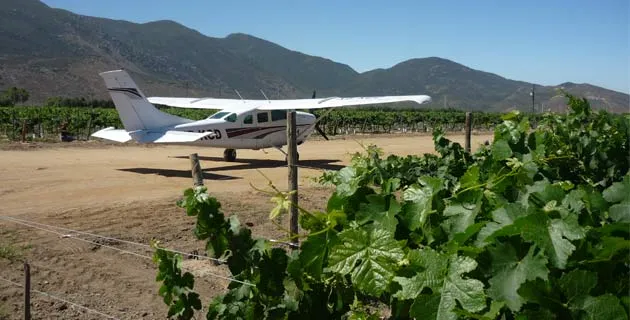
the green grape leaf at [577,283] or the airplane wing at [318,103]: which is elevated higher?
the airplane wing at [318,103]

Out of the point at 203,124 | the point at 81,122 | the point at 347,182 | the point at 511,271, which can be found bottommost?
the point at 81,122

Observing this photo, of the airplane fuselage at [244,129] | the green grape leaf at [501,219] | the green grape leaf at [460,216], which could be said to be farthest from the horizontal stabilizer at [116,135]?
the green grape leaf at [501,219]

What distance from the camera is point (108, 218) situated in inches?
368

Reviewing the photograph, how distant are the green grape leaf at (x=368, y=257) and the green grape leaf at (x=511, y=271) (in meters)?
0.29

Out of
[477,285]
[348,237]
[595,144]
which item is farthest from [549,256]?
[595,144]

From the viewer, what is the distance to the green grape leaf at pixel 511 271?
1353 millimetres

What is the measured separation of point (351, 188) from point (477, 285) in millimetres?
691

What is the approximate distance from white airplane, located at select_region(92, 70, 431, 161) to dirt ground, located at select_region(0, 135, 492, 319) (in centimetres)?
78

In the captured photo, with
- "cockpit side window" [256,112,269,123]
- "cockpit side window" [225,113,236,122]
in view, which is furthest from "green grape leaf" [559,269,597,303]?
"cockpit side window" [256,112,269,123]

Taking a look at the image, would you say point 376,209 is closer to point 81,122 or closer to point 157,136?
point 157,136

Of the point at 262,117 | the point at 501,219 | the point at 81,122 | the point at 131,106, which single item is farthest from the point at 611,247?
the point at 81,122

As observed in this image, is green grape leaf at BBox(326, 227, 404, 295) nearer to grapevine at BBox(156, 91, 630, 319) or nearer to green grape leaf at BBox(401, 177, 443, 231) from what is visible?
grapevine at BBox(156, 91, 630, 319)

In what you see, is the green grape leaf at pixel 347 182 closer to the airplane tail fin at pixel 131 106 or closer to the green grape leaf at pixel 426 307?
the green grape leaf at pixel 426 307

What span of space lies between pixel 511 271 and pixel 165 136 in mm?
14956
